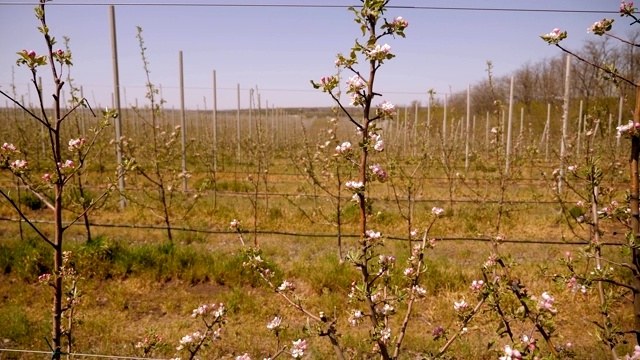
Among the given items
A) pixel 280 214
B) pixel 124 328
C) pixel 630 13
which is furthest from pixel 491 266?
pixel 280 214

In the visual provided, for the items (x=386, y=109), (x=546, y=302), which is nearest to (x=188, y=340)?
(x=386, y=109)

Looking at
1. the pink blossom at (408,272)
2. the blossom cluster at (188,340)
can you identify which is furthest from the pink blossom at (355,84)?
the blossom cluster at (188,340)

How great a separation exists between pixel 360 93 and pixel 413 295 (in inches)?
38.9

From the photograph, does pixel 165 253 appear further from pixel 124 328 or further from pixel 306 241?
pixel 306 241

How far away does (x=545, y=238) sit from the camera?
21.0 feet

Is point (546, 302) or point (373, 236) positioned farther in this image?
point (373, 236)

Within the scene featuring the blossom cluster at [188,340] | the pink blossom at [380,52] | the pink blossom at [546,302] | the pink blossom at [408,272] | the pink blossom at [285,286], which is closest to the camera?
the pink blossom at [546,302]

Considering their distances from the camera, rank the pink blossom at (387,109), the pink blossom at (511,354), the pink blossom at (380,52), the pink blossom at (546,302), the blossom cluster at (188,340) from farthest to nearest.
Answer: the blossom cluster at (188,340) → the pink blossom at (387,109) → the pink blossom at (380,52) → the pink blossom at (546,302) → the pink blossom at (511,354)

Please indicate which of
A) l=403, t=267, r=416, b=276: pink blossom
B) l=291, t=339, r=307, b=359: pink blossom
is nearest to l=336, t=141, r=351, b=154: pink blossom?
l=403, t=267, r=416, b=276: pink blossom

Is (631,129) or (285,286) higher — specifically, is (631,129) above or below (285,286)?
above

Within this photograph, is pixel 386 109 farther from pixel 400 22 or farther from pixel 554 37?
pixel 554 37

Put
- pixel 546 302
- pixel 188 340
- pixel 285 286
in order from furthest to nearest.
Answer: pixel 188 340, pixel 285 286, pixel 546 302

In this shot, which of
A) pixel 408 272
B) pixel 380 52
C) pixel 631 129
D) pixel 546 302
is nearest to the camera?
pixel 546 302

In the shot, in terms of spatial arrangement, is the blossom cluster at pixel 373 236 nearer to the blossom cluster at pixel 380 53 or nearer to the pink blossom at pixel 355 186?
the pink blossom at pixel 355 186
